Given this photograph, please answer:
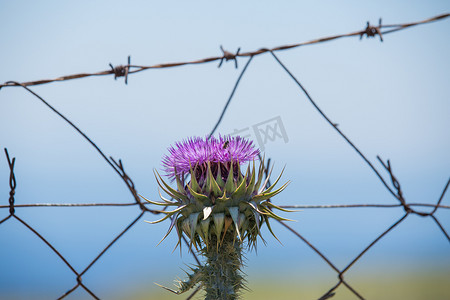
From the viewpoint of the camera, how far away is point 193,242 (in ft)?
8.92

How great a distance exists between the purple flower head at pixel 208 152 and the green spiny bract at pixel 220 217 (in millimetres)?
83

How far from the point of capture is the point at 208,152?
2926mm

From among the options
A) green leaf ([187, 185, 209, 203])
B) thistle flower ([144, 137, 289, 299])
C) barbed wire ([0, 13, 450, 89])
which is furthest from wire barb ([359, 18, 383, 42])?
green leaf ([187, 185, 209, 203])

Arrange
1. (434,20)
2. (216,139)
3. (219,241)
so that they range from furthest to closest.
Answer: (434,20) < (216,139) < (219,241)

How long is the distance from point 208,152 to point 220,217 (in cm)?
46

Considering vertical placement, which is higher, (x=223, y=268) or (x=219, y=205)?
(x=219, y=205)

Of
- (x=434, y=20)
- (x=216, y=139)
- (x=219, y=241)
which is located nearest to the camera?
(x=219, y=241)

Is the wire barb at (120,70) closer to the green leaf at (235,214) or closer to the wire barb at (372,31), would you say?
the green leaf at (235,214)

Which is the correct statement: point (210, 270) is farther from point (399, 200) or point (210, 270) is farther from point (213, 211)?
point (399, 200)

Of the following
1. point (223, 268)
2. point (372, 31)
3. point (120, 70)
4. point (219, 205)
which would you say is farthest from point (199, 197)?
point (372, 31)

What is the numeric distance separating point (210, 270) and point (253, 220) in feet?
1.33

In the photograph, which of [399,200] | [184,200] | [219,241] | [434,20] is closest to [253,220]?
[219,241]

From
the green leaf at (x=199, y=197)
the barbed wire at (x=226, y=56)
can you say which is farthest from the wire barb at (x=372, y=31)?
the green leaf at (x=199, y=197)

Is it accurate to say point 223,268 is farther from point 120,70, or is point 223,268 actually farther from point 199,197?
point 120,70
